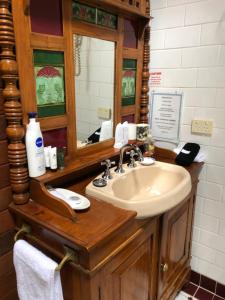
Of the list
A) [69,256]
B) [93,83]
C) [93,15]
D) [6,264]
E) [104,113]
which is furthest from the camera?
[104,113]

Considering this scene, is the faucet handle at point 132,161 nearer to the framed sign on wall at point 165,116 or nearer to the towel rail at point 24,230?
the framed sign on wall at point 165,116

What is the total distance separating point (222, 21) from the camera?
137 centimetres

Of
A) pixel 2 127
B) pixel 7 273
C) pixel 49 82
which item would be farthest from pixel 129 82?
pixel 7 273

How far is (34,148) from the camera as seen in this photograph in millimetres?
985

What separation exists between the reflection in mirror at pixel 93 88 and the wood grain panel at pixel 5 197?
1.32 feet

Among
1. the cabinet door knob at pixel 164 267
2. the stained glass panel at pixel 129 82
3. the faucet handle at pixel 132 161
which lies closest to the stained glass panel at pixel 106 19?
the stained glass panel at pixel 129 82

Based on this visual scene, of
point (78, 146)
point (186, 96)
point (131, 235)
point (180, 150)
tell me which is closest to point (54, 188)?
point (78, 146)

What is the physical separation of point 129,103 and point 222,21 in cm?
68

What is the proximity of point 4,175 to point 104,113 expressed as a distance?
0.66 meters

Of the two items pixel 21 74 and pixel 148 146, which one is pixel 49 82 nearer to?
pixel 21 74

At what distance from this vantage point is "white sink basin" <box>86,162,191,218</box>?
1.01m

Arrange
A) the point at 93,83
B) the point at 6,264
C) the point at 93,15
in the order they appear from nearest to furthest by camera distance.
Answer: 1. the point at 6,264
2. the point at 93,15
3. the point at 93,83

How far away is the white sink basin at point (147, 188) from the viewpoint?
1008 millimetres

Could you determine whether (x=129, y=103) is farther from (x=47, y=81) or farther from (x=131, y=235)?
(x=131, y=235)
